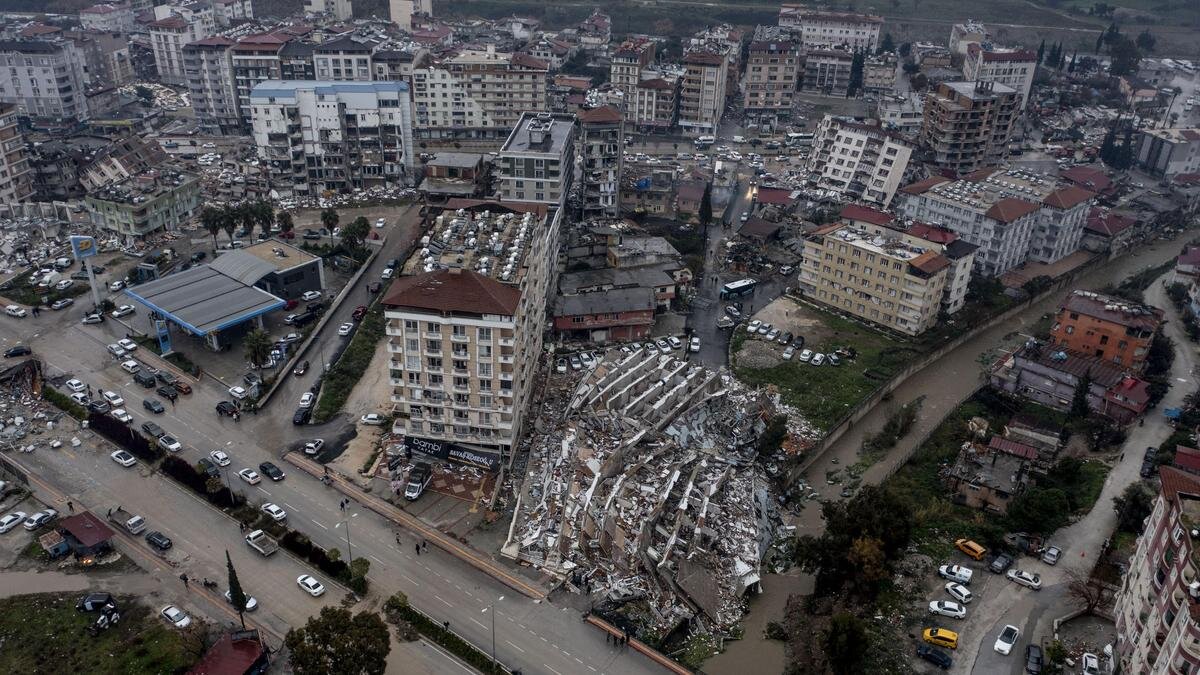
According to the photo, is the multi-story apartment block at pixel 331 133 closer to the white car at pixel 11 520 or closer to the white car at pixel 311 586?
the white car at pixel 11 520

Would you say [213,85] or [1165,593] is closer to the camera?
[1165,593]

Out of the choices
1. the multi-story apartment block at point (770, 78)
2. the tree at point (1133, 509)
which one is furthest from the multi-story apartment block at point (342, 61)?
the tree at point (1133, 509)

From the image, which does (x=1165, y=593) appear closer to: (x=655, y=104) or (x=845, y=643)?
(x=845, y=643)

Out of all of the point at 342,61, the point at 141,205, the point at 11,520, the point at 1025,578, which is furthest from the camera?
the point at 342,61

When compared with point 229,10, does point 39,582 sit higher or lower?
lower

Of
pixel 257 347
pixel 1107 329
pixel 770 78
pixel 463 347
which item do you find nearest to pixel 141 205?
pixel 257 347

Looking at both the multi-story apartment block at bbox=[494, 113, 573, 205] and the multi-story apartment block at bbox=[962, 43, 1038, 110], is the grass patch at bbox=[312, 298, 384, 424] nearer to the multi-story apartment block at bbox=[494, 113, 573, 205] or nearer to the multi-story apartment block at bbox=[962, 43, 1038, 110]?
the multi-story apartment block at bbox=[494, 113, 573, 205]

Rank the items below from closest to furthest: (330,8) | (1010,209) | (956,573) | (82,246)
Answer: (956,573)
(82,246)
(1010,209)
(330,8)

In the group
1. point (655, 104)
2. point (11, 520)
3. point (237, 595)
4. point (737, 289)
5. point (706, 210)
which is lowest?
point (11, 520)
